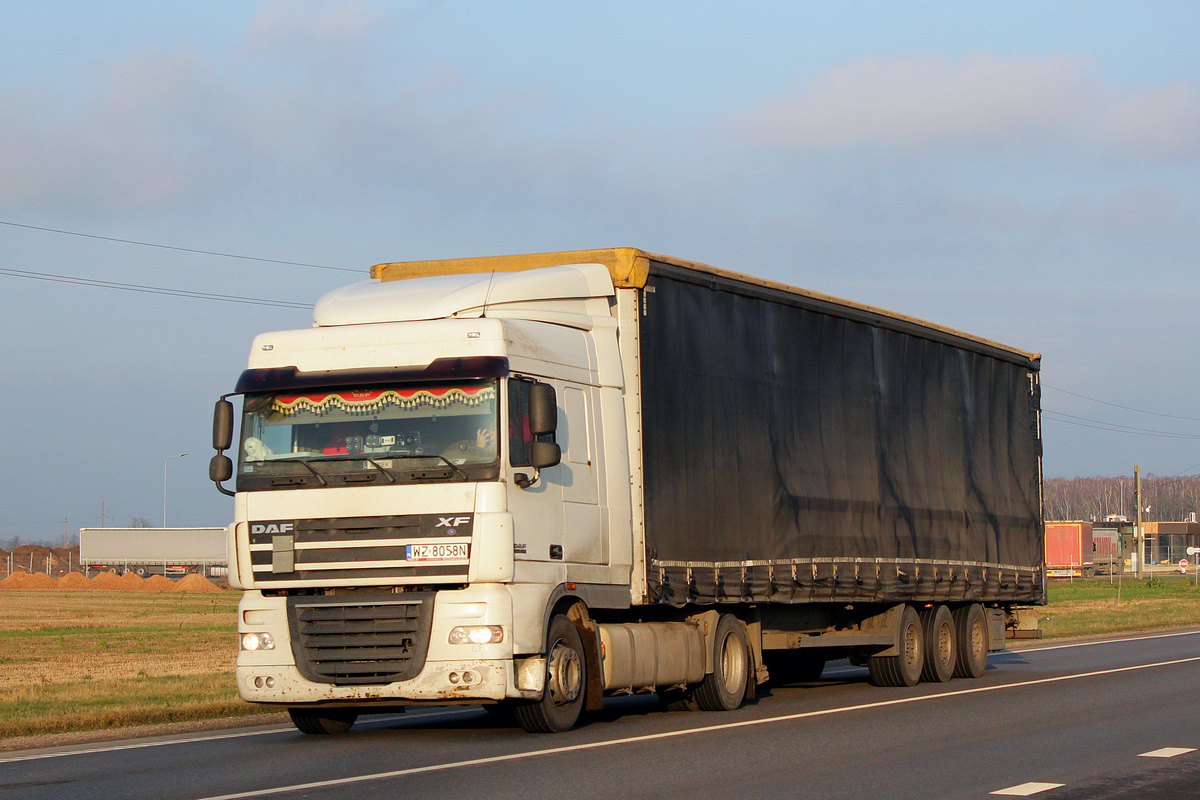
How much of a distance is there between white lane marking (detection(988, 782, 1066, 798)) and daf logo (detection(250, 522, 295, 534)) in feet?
19.4

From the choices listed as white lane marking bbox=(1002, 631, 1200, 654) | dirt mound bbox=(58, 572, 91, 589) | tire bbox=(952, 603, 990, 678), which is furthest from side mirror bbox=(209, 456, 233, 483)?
dirt mound bbox=(58, 572, 91, 589)

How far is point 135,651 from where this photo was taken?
28734mm

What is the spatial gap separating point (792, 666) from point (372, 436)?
969 cm

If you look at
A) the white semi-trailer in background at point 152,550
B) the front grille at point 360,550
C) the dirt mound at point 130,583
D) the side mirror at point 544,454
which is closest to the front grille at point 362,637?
the front grille at point 360,550

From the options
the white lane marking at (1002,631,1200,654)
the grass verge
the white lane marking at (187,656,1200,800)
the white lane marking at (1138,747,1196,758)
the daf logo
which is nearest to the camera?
the white lane marking at (187,656,1200,800)

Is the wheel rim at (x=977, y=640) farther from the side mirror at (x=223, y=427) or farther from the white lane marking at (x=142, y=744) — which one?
the side mirror at (x=223, y=427)

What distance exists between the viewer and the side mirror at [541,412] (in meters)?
11.7

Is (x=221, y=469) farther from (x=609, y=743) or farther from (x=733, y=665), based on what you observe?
(x=733, y=665)

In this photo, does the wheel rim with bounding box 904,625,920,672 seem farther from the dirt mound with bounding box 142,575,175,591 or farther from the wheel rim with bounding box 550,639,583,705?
the dirt mound with bounding box 142,575,175,591

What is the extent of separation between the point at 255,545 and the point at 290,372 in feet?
4.78

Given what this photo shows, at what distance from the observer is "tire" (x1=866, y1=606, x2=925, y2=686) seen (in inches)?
722

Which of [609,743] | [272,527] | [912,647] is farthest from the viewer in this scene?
[912,647]

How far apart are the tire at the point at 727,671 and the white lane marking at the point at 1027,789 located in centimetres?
550

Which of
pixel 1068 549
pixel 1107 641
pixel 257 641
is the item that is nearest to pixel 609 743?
pixel 257 641
